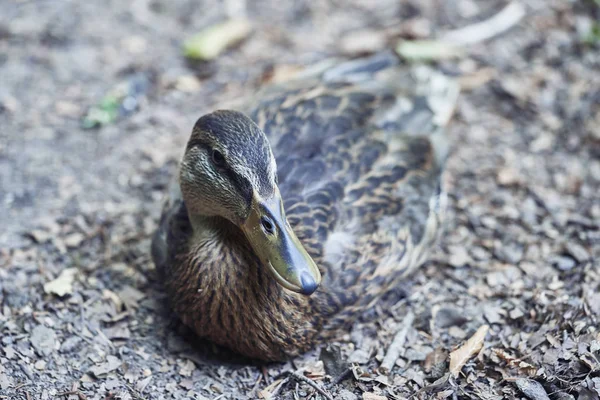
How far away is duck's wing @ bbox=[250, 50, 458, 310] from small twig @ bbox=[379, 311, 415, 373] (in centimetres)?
31

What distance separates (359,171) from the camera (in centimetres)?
464

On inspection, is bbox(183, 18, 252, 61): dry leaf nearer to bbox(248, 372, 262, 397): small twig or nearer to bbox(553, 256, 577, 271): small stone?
bbox(248, 372, 262, 397): small twig

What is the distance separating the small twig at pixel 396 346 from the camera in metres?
4.34

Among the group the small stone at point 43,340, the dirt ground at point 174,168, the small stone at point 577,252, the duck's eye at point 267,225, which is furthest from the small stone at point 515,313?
the small stone at point 43,340

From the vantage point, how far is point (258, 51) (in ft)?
23.2

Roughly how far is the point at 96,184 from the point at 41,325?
1524mm

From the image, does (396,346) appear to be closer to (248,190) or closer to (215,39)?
(248,190)

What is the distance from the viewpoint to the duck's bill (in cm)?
353

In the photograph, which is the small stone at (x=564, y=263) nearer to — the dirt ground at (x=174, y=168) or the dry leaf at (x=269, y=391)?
the dirt ground at (x=174, y=168)

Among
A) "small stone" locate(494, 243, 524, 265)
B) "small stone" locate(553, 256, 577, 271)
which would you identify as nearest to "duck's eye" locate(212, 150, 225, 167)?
"small stone" locate(494, 243, 524, 265)

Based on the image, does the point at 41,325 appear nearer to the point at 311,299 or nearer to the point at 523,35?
the point at 311,299

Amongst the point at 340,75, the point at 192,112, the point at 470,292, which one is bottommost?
the point at 470,292

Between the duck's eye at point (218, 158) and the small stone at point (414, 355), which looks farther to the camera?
the small stone at point (414, 355)

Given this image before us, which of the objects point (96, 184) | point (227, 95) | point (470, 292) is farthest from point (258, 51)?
point (470, 292)
